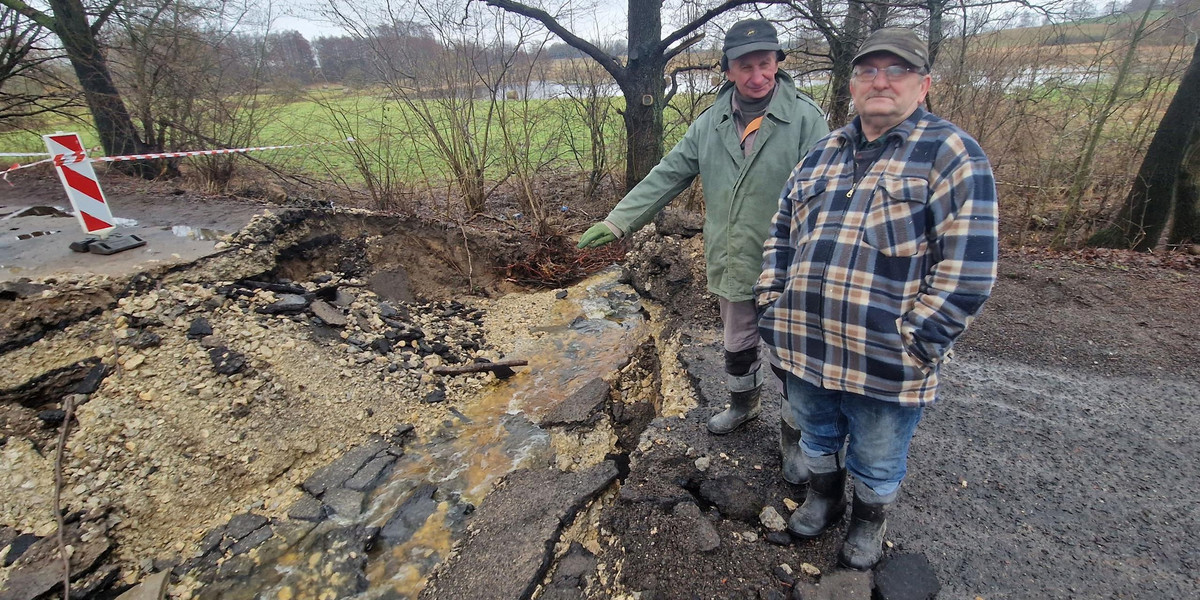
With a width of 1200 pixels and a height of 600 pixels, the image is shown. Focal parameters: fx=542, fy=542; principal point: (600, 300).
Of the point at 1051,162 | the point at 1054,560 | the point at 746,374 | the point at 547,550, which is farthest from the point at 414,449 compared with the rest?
the point at 1051,162

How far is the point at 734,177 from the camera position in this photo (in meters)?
2.56

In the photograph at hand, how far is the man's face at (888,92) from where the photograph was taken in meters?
1.73

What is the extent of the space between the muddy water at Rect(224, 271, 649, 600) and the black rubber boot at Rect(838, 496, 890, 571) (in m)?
1.88

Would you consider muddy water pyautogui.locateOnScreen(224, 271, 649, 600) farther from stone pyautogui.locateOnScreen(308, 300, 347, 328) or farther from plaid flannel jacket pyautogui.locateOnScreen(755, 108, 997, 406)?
plaid flannel jacket pyautogui.locateOnScreen(755, 108, 997, 406)

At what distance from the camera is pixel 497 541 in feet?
8.90

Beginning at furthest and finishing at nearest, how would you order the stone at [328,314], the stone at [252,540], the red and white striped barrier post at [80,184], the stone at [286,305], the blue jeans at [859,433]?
the red and white striped barrier post at [80,184] < the stone at [328,314] < the stone at [286,305] < the stone at [252,540] < the blue jeans at [859,433]

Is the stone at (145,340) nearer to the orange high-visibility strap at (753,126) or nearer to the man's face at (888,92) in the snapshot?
the orange high-visibility strap at (753,126)

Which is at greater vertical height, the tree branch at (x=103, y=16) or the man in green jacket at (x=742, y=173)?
the tree branch at (x=103, y=16)

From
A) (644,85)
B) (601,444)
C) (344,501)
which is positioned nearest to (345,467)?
(344,501)

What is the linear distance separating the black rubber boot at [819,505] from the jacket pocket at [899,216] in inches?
43.4

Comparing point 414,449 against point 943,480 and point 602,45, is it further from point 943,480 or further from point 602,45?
point 602,45

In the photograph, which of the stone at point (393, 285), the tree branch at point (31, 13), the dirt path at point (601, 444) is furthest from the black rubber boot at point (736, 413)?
the tree branch at point (31, 13)

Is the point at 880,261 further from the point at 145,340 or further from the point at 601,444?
the point at 145,340

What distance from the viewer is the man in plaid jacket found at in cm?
164
